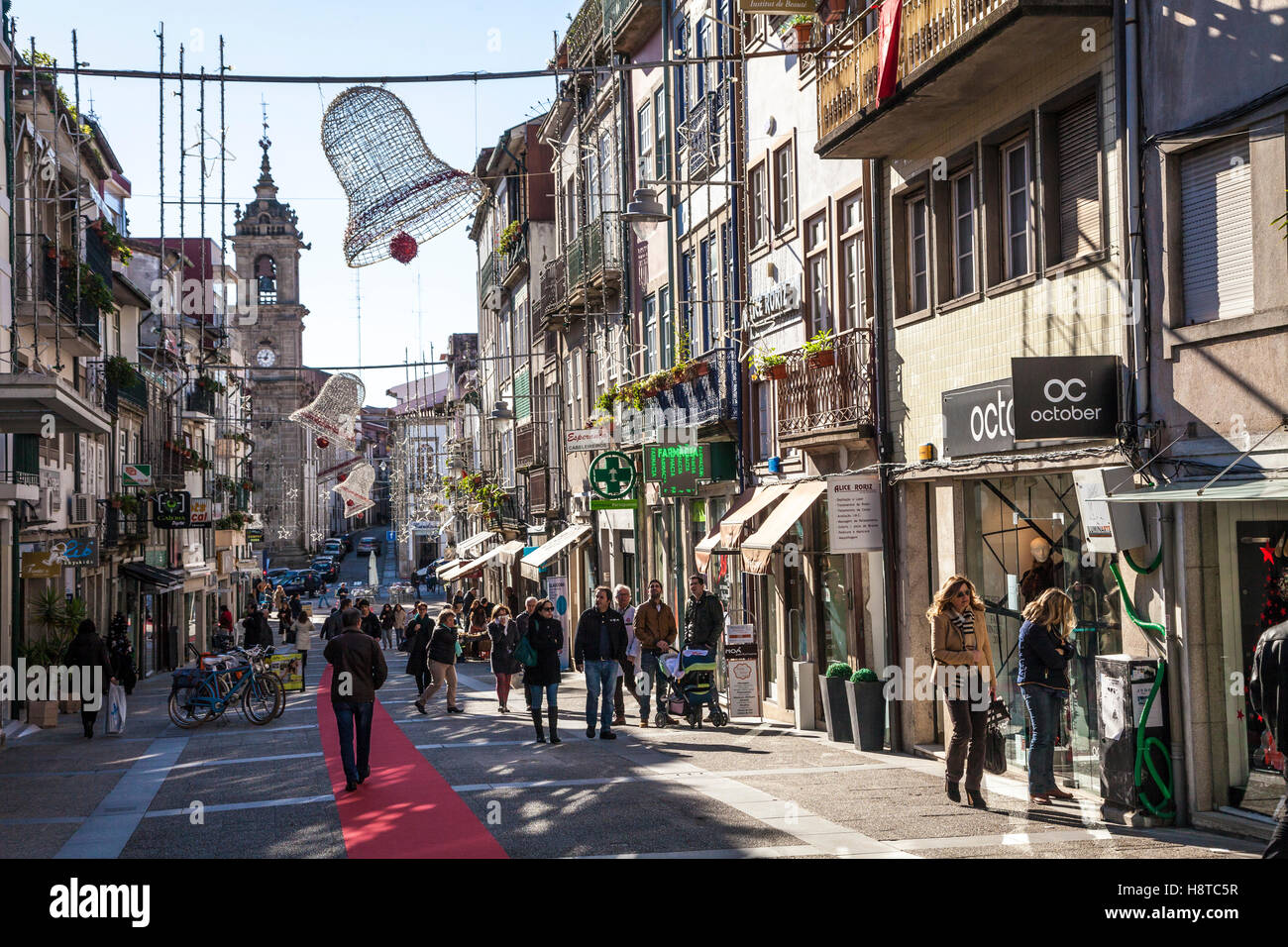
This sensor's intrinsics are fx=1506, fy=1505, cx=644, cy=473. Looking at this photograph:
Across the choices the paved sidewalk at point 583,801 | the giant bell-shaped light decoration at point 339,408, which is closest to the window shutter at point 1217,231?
the paved sidewalk at point 583,801

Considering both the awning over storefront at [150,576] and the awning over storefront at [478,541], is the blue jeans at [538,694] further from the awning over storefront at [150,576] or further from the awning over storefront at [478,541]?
the awning over storefront at [478,541]

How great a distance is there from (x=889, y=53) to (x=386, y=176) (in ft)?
16.9

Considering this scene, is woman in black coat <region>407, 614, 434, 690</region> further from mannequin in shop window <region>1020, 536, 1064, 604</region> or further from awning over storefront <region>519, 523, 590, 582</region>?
mannequin in shop window <region>1020, 536, 1064, 604</region>

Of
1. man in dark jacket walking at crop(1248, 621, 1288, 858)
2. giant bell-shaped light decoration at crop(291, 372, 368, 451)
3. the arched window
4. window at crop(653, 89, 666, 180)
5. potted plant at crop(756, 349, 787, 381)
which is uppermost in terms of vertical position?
the arched window

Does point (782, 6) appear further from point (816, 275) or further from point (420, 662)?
point (420, 662)

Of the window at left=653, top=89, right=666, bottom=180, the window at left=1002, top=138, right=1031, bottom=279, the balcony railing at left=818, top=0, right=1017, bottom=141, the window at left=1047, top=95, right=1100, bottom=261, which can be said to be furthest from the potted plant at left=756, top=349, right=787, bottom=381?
the window at left=653, top=89, right=666, bottom=180

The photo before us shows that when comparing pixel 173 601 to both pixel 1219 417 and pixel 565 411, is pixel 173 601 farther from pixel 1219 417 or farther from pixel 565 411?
pixel 1219 417

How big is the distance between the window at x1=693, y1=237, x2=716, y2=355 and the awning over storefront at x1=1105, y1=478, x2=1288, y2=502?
14.1 metres

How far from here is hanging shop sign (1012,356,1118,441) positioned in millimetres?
12250

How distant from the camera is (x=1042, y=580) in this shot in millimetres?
14148

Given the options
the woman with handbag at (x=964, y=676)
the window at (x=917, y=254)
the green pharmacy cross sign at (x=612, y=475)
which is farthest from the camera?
the green pharmacy cross sign at (x=612, y=475)

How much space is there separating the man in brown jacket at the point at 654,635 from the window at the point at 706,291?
6.91 m

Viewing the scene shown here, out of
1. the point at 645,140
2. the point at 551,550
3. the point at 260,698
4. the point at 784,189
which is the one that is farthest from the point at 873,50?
the point at 551,550

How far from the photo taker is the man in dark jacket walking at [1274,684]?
798cm
